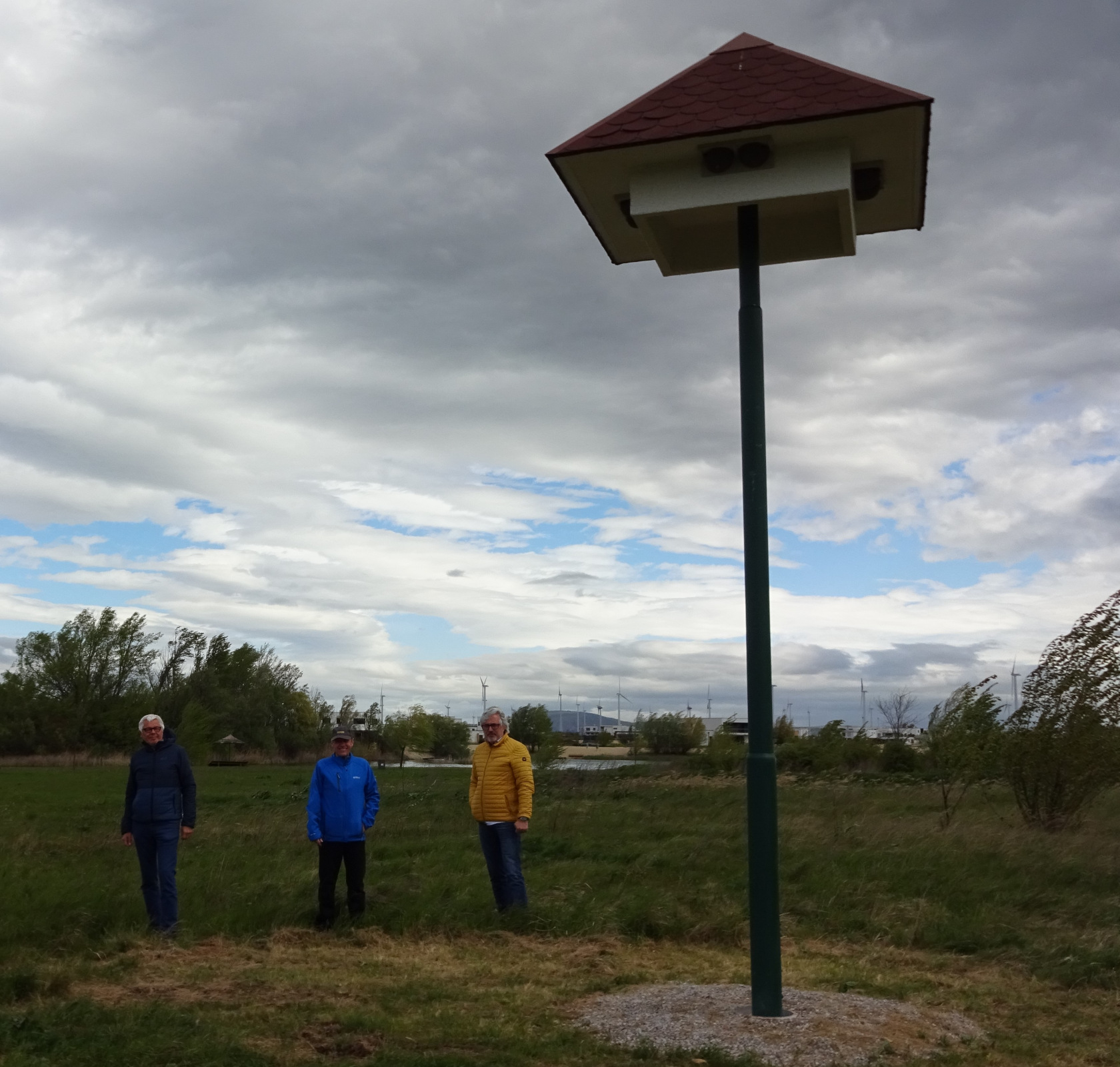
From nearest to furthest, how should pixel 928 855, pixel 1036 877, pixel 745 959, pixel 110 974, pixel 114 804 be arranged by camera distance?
pixel 110 974
pixel 745 959
pixel 1036 877
pixel 928 855
pixel 114 804

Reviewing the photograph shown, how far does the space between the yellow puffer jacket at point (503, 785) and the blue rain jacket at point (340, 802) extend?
0.83 metres

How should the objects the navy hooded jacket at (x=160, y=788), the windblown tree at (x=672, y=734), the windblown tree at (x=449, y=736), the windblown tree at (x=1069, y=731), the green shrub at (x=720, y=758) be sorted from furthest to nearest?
the windblown tree at (x=449, y=736) < the windblown tree at (x=672, y=734) < the green shrub at (x=720, y=758) < the windblown tree at (x=1069, y=731) < the navy hooded jacket at (x=160, y=788)

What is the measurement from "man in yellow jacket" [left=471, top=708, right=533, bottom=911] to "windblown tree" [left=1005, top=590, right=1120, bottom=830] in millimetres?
10232

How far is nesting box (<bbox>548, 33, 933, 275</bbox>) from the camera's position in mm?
5867

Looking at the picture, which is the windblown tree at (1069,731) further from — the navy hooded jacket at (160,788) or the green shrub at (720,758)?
the green shrub at (720,758)

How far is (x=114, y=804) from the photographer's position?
23750 millimetres

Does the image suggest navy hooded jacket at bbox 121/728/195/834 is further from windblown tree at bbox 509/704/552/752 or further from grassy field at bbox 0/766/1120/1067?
windblown tree at bbox 509/704/552/752

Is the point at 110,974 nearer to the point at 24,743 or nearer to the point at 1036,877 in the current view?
the point at 1036,877

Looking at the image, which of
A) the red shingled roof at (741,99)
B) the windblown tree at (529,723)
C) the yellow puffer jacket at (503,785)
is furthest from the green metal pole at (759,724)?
the windblown tree at (529,723)

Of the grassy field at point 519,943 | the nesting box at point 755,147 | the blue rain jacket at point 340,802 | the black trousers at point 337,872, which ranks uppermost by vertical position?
the nesting box at point 755,147

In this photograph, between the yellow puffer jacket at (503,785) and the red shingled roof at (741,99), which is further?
the yellow puffer jacket at (503,785)

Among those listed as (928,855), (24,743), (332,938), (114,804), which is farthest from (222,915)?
(24,743)

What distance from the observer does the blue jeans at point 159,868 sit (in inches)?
333

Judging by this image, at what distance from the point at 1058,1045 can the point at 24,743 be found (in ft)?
232
